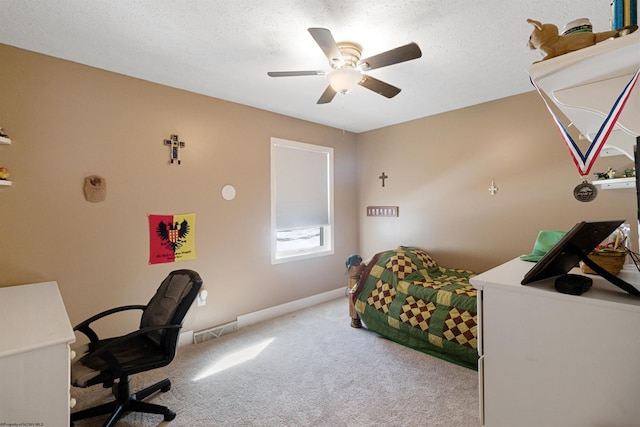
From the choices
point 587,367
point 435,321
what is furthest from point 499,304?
point 435,321

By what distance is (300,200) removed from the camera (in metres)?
3.83

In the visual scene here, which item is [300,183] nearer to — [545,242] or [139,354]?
[139,354]

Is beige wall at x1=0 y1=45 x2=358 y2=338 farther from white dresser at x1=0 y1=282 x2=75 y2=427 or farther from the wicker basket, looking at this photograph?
the wicker basket

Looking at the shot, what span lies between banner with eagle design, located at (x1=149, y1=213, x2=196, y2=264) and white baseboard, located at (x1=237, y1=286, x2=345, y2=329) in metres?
0.97

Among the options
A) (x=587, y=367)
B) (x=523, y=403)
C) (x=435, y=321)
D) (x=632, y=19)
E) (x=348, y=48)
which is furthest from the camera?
(x=435, y=321)

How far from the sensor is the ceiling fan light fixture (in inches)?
73.7

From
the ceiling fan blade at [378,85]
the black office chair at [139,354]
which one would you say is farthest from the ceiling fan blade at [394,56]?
the black office chair at [139,354]

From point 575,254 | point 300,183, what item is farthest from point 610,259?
point 300,183

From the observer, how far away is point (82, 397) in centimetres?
204

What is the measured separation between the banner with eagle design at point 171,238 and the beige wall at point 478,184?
8.46 feet

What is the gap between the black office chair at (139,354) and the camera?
161 cm

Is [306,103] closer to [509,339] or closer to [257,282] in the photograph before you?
[257,282]

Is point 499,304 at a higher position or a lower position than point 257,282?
higher

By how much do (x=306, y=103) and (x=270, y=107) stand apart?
0.45m
